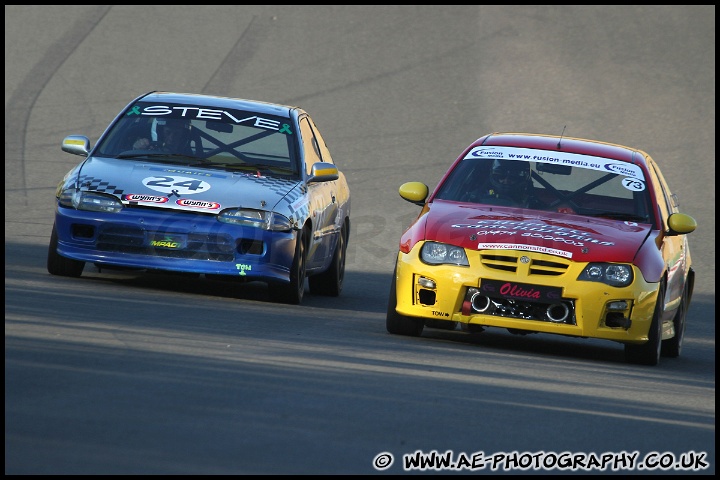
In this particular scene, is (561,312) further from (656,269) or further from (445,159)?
(445,159)

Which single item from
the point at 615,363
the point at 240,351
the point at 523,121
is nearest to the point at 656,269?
the point at 615,363

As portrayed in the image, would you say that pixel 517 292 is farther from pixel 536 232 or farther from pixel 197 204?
pixel 197 204

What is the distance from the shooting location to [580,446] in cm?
670

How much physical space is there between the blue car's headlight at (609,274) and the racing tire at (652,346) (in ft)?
1.02

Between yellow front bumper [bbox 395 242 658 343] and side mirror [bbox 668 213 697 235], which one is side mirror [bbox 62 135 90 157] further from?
side mirror [bbox 668 213 697 235]

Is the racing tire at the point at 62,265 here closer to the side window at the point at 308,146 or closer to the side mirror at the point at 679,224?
the side window at the point at 308,146

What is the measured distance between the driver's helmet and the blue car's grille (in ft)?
6.75

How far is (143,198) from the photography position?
447 inches

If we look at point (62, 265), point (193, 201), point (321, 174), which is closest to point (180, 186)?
point (193, 201)

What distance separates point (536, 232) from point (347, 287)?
4.69m

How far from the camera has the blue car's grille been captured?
11.3 metres

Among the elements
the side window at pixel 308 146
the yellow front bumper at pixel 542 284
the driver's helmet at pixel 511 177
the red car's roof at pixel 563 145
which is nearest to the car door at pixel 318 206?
the side window at pixel 308 146

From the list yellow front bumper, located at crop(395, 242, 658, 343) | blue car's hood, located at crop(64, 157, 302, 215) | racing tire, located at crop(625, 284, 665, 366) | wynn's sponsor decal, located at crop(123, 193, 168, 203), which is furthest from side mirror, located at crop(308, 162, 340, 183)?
racing tire, located at crop(625, 284, 665, 366)

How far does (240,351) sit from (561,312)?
7.89ft
